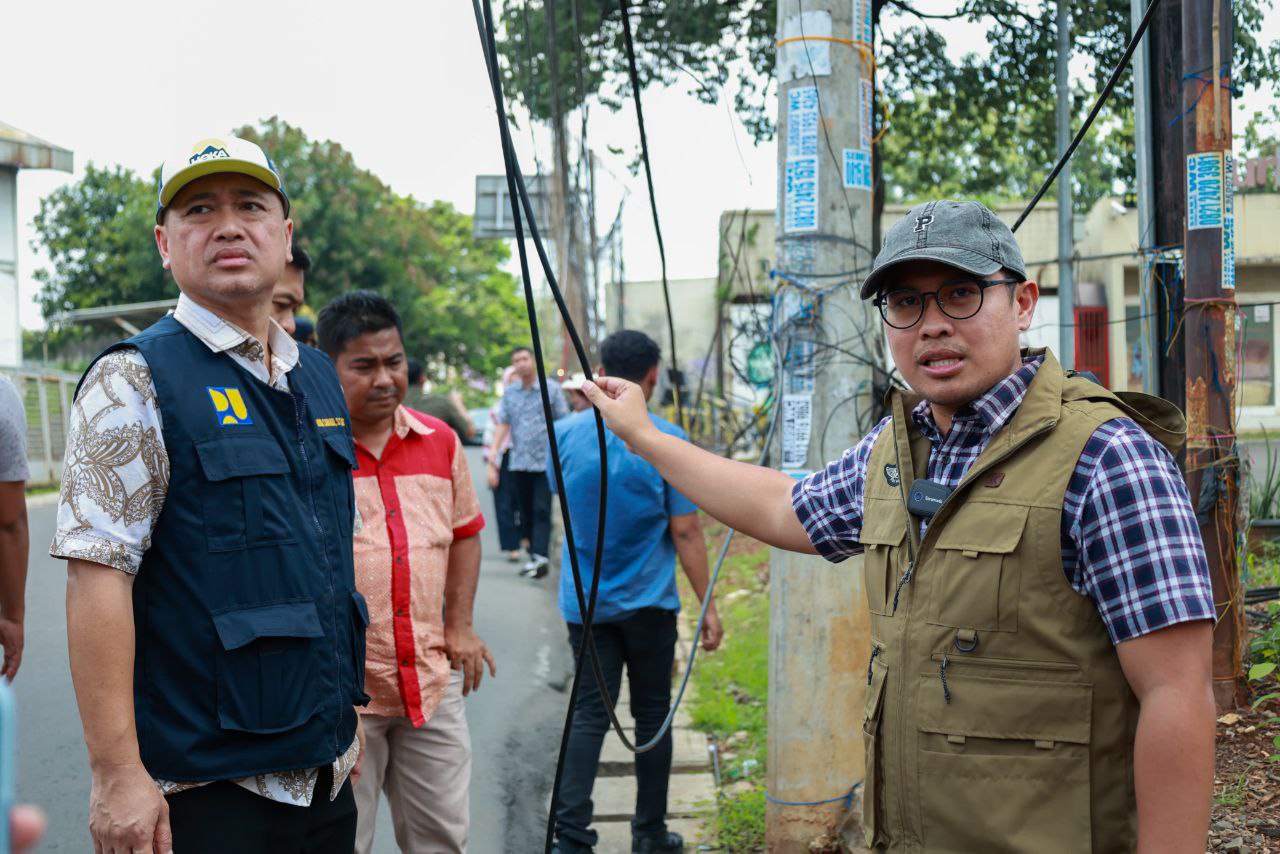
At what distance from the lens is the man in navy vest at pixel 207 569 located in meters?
2.23

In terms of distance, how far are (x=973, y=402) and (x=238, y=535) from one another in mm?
1432

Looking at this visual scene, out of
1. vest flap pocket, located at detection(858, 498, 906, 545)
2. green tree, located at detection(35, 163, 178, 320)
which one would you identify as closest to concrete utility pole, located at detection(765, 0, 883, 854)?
vest flap pocket, located at detection(858, 498, 906, 545)

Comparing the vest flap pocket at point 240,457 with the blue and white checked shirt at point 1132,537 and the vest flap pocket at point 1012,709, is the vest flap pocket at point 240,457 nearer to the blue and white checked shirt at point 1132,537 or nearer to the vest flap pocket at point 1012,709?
the vest flap pocket at point 1012,709

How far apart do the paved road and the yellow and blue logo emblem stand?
9.62 ft

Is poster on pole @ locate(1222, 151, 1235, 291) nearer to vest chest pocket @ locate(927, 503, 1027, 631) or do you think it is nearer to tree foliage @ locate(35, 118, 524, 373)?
vest chest pocket @ locate(927, 503, 1027, 631)

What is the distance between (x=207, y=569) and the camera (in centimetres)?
234

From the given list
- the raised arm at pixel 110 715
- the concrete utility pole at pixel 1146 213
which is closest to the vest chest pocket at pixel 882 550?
the raised arm at pixel 110 715

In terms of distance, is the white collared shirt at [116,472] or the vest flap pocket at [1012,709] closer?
the vest flap pocket at [1012,709]

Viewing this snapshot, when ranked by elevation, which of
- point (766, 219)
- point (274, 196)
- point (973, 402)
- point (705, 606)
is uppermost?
point (766, 219)

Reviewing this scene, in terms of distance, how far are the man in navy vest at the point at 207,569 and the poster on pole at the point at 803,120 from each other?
7.59 feet

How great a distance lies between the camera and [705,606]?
4625mm

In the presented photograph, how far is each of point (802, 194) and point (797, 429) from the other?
86 centimetres

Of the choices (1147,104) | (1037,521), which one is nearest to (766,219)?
(1147,104)

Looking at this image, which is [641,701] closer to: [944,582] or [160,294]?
[944,582]
